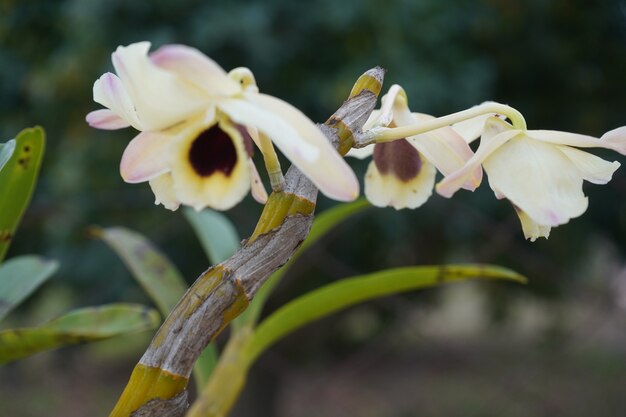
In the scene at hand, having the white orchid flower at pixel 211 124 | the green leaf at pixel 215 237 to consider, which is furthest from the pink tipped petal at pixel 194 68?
the green leaf at pixel 215 237

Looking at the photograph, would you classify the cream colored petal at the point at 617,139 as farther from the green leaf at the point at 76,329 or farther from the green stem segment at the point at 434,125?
the green leaf at the point at 76,329

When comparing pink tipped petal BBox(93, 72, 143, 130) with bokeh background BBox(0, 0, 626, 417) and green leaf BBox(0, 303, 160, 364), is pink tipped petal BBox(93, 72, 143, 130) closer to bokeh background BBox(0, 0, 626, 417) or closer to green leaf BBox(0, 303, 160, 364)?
green leaf BBox(0, 303, 160, 364)

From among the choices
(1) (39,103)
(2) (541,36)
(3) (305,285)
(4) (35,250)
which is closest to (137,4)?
(1) (39,103)

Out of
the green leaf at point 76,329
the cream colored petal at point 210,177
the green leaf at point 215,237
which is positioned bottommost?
the green leaf at point 215,237

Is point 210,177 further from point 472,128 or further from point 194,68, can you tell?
point 472,128

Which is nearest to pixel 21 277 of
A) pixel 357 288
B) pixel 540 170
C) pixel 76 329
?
pixel 76 329

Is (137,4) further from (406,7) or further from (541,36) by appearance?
(541,36)
